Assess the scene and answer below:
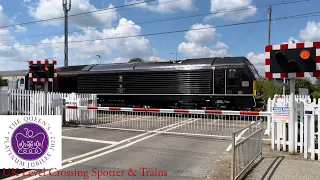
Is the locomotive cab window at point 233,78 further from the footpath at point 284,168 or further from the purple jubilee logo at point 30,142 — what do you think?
the purple jubilee logo at point 30,142

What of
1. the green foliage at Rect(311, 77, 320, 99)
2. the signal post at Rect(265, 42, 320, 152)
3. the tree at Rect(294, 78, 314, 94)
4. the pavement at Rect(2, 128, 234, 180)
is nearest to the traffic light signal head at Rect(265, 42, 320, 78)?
the signal post at Rect(265, 42, 320, 152)

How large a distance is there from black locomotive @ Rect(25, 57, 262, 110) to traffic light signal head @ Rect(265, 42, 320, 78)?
320 inches

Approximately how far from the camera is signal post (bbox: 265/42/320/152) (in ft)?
23.1

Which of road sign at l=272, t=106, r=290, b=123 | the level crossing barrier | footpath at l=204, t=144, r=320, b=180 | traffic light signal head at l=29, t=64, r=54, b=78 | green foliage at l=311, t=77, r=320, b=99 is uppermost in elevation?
traffic light signal head at l=29, t=64, r=54, b=78

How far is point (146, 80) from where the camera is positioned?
60.4 ft

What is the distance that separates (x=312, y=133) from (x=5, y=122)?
6.68 m

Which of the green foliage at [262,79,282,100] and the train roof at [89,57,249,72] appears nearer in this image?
the train roof at [89,57,249,72]

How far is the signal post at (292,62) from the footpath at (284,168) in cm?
56

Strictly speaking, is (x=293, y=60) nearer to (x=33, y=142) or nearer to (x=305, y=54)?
(x=305, y=54)

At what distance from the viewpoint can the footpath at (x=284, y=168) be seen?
5480mm

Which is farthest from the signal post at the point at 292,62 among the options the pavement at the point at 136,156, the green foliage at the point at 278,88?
the green foliage at the point at 278,88

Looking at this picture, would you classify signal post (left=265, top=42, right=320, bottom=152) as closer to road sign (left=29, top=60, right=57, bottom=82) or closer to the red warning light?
the red warning light

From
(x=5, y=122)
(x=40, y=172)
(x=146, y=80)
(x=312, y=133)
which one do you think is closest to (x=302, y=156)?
(x=312, y=133)

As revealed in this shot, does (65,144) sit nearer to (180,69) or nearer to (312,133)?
(312,133)
